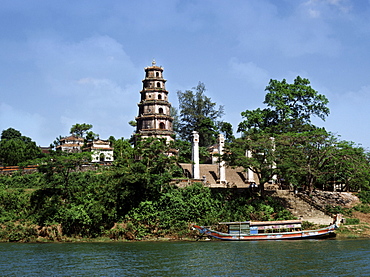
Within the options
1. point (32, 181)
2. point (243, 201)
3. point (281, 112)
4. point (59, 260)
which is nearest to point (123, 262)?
point (59, 260)

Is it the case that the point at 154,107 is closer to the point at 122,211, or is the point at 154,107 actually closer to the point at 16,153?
the point at 16,153

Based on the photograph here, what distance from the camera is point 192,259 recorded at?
2188 cm

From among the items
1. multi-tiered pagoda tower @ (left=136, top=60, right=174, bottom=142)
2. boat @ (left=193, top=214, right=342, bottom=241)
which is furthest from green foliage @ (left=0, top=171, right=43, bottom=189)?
boat @ (left=193, top=214, right=342, bottom=241)

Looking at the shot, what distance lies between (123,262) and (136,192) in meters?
12.8

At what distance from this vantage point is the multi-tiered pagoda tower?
55.5 m

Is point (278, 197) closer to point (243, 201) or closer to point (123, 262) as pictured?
point (243, 201)

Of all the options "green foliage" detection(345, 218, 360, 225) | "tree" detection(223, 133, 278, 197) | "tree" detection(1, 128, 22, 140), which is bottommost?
"green foliage" detection(345, 218, 360, 225)

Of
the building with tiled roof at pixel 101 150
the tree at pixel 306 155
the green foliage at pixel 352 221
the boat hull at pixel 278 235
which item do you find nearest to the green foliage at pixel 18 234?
the boat hull at pixel 278 235

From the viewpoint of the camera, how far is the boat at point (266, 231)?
3070cm

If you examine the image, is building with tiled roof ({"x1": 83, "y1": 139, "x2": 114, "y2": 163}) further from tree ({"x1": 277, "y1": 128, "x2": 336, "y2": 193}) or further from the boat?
the boat

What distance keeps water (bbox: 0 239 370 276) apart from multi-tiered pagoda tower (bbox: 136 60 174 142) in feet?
91.8

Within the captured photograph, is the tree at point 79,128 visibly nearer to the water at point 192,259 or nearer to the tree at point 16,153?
the tree at point 16,153

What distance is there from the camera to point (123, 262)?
21312mm

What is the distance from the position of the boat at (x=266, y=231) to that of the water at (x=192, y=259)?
2.04m
